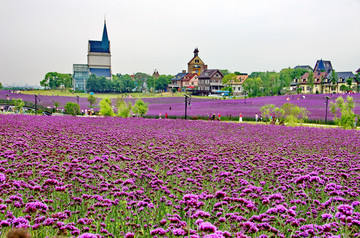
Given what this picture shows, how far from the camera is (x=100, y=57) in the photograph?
6604 inches

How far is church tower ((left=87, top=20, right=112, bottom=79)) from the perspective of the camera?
544 ft

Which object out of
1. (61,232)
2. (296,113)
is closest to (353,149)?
(61,232)

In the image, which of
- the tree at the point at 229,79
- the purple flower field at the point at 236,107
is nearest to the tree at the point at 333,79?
the purple flower field at the point at 236,107

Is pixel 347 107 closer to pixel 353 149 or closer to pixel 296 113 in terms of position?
pixel 296 113

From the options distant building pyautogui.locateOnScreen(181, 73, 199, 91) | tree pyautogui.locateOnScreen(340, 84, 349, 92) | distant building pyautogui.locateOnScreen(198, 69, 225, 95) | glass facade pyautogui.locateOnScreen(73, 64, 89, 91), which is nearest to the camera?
tree pyautogui.locateOnScreen(340, 84, 349, 92)

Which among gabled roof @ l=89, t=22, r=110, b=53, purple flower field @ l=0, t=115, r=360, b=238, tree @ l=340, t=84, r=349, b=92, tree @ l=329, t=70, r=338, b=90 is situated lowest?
purple flower field @ l=0, t=115, r=360, b=238

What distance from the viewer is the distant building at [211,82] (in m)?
124

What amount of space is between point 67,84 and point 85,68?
11.7 meters

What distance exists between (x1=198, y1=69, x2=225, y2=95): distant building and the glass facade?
5195 centimetres

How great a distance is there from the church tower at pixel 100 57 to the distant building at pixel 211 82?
56925 millimetres

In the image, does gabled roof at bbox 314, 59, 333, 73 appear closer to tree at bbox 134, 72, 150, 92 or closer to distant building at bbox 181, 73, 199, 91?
distant building at bbox 181, 73, 199, 91

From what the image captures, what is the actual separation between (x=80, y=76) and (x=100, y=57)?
23232mm

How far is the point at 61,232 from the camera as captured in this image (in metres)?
4.26

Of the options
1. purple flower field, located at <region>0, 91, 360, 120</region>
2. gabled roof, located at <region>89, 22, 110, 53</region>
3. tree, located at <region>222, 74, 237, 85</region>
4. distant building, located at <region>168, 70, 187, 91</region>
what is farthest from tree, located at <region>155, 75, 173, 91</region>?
purple flower field, located at <region>0, 91, 360, 120</region>
